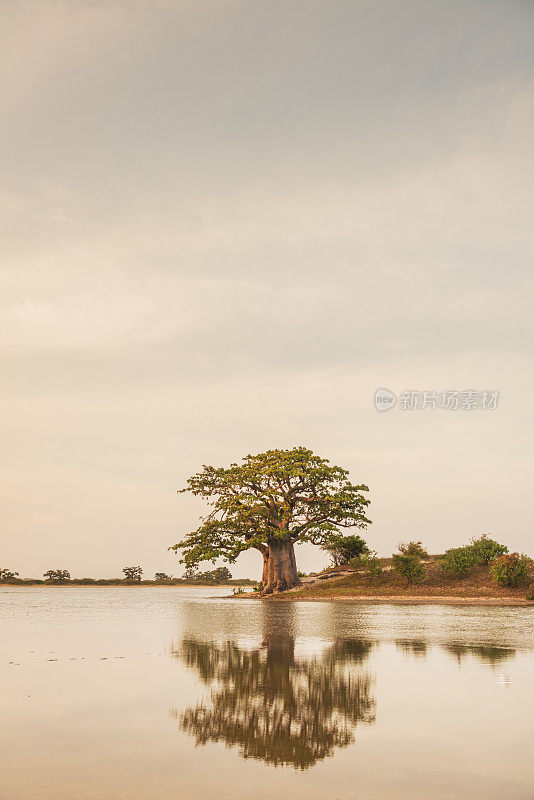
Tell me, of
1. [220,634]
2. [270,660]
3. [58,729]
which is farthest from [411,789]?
[220,634]

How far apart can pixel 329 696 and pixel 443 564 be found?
40824 millimetres

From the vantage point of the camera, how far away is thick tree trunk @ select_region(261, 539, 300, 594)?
172ft

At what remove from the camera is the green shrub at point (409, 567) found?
46094 millimetres

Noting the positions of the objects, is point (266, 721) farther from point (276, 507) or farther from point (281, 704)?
point (276, 507)

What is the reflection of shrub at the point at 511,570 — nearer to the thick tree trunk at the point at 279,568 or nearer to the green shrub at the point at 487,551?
the green shrub at the point at 487,551

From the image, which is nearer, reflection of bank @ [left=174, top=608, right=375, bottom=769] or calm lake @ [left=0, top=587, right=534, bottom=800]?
calm lake @ [left=0, top=587, right=534, bottom=800]

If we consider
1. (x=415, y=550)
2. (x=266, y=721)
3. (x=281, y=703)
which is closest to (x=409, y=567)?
(x=415, y=550)

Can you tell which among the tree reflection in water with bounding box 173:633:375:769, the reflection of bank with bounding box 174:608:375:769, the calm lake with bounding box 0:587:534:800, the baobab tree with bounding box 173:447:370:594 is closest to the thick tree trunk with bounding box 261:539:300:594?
the baobab tree with bounding box 173:447:370:594

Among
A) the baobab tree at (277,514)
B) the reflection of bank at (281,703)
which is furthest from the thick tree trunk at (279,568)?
the reflection of bank at (281,703)

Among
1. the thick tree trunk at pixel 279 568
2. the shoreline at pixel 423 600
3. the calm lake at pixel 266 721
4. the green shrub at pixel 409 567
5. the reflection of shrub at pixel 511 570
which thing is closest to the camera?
the calm lake at pixel 266 721

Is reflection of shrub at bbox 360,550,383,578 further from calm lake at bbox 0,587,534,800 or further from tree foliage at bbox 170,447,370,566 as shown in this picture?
calm lake at bbox 0,587,534,800

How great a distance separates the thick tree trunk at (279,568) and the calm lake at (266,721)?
38.4 meters

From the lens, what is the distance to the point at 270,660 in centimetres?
1221

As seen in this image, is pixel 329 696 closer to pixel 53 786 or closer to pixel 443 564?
pixel 53 786
